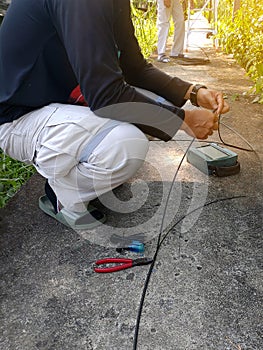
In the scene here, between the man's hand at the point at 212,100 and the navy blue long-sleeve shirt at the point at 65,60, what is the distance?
0.30 m

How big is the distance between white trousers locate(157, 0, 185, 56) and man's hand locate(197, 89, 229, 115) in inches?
149

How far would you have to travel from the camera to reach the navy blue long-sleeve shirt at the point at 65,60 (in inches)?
52.0

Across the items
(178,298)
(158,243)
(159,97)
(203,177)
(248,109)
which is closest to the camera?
(178,298)

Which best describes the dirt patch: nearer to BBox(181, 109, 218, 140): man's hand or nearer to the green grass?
BBox(181, 109, 218, 140): man's hand

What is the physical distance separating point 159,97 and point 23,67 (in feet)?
2.34

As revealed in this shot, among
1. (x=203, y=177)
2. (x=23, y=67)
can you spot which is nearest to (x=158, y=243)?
(x=203, y=177)

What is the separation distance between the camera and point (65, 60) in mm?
1520

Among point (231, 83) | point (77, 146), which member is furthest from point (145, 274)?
point (231, 83)

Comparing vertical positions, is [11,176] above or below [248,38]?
below

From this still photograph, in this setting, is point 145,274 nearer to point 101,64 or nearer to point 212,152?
point 101,64

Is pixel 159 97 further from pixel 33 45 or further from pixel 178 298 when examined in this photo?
pixel 178 298

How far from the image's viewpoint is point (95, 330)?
4.11ft

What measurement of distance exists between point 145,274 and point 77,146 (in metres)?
0.58

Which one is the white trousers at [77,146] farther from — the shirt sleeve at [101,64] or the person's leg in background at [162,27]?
the person's leg in background at [162,27]
